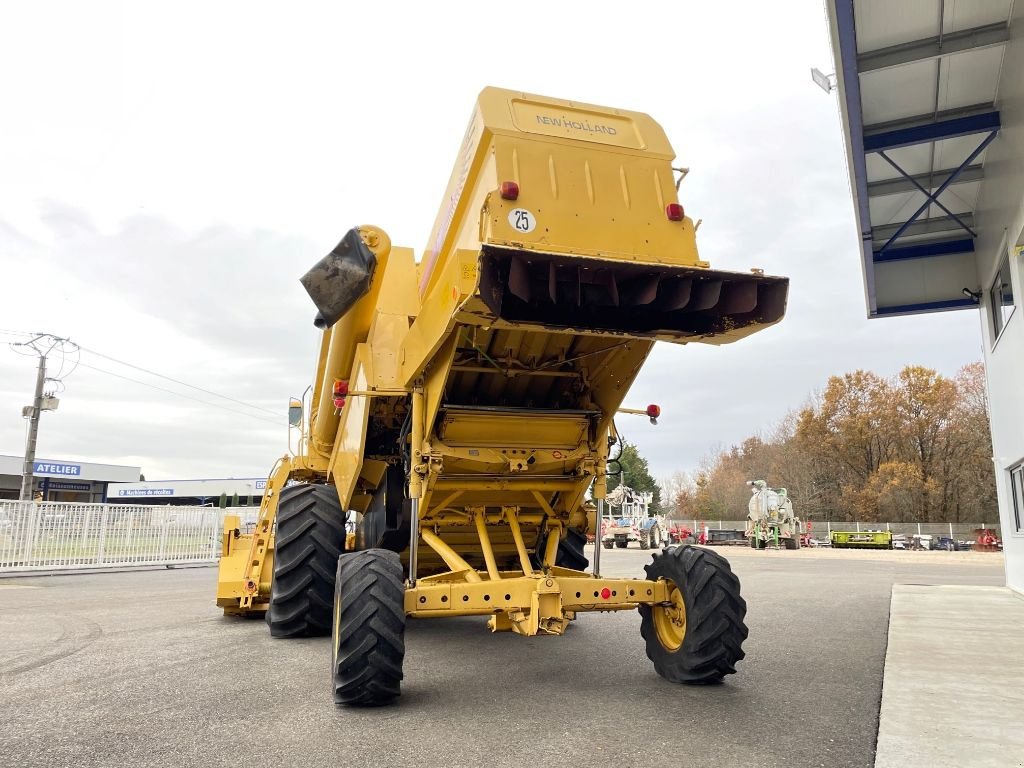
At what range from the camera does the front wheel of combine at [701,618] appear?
4.90 meters

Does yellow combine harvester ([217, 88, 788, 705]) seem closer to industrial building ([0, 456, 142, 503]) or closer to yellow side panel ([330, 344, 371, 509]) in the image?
yellow side panel ([330, 344, 371, 509])

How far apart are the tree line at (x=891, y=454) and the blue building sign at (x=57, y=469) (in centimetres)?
4727

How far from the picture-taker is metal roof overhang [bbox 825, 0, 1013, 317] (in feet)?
26.6

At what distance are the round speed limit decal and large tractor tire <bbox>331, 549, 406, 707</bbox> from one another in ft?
7.66

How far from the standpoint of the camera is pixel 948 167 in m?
11.0

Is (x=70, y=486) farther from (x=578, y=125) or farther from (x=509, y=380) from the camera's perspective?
(x=578, y=125)

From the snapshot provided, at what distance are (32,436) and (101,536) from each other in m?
10.3

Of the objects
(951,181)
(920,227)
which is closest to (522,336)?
(951,181)

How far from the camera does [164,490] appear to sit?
5800 cm

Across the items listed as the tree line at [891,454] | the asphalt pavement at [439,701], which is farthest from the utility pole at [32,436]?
the tree line at [891,454]

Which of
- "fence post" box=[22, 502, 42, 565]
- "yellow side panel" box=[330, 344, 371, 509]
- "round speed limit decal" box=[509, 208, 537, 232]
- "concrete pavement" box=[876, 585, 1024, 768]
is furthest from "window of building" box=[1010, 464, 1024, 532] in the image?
"fence post" box=[22, 502, 42, 565]

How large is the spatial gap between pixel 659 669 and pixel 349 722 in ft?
7.73

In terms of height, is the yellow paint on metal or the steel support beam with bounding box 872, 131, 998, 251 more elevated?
the steel support beam with bounding box 872, 131, 998, 251

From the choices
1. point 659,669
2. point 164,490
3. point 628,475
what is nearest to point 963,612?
point 659,669
